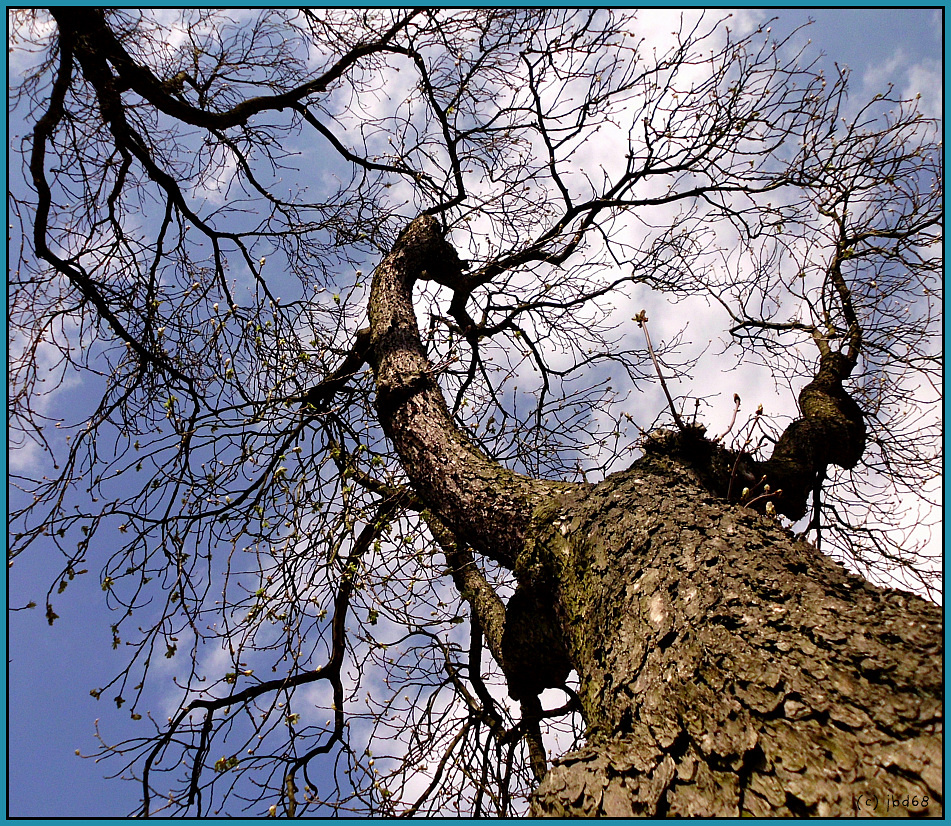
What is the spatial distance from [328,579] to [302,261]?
2.72 metres

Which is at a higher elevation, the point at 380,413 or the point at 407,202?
the point at 407,202

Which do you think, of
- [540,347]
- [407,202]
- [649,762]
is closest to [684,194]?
[540,347]

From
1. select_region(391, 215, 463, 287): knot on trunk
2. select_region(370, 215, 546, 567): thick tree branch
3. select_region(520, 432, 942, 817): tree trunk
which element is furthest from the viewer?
select_region(391, 215, 463, 287): knot on trunk

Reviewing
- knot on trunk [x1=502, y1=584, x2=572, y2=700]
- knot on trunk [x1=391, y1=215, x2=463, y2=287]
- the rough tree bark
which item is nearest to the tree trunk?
the rough tree bark

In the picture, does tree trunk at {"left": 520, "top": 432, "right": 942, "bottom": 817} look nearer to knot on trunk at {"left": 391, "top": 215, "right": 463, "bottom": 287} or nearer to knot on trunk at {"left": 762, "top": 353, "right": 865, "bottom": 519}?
knot on trunk at {"left": 762, "top": 353, "right": 865, "bottom": 519}

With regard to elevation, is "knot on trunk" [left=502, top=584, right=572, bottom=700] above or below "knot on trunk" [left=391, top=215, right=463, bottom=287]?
below

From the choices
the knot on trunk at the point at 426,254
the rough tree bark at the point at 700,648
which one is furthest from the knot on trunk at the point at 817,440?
the knot on trunk at the point at 426,254

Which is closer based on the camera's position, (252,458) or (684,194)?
(252,458)

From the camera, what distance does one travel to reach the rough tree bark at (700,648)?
101 cm

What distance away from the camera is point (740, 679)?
3.98 feet

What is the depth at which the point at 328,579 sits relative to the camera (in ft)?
9.83

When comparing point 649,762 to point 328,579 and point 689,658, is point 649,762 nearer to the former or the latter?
point 689,658

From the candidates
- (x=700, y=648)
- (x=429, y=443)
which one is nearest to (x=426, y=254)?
(x=429, y=443)

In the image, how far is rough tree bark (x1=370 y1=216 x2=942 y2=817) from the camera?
1.01m
